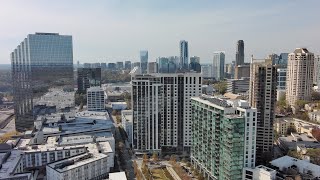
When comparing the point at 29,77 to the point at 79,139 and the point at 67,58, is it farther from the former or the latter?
the point at 79,139

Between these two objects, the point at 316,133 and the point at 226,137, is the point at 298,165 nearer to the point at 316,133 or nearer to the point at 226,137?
the point at 226,137

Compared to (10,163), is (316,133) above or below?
above

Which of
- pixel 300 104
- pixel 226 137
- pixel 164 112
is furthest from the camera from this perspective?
pixel 300 104

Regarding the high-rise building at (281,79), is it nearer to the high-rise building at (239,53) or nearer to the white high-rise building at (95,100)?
the high-rise building at (239,53)

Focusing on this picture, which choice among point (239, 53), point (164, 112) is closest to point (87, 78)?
point (164, 112)

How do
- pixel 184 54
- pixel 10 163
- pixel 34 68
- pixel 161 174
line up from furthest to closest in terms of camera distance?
pixel 184 54
pixel 34 68
pixel 161 174
pixel 10 163

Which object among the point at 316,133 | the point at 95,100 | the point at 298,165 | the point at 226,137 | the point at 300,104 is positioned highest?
the point at 95,100

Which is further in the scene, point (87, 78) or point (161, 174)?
point (87, 78)
